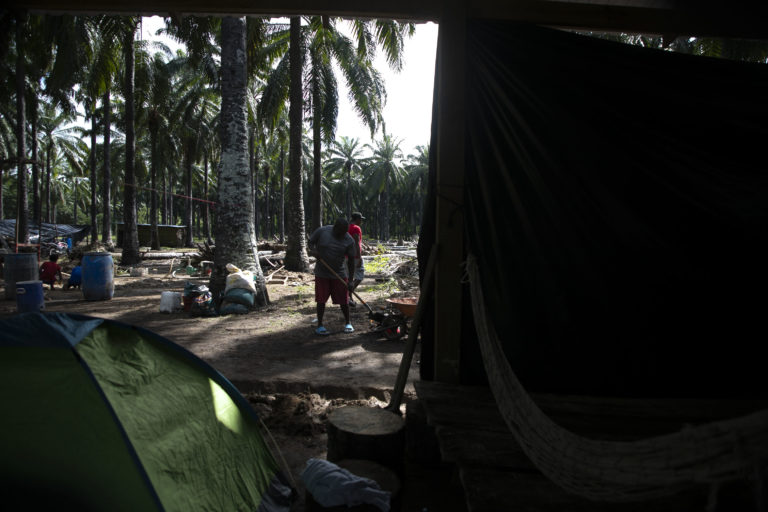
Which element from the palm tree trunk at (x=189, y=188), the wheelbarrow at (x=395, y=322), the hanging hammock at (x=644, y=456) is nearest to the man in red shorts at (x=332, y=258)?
the wheelbarrow at (x=395, y=322)

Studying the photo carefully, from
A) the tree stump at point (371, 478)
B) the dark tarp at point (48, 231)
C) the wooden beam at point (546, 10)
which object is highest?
the wooden beam at point (546, 10)

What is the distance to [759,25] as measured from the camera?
308 cm

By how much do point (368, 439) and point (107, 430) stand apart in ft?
4.73

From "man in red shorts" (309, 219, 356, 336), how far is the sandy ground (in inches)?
27.0

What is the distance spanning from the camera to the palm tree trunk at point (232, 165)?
8266 millimetres

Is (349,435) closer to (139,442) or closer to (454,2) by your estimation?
(139,442)

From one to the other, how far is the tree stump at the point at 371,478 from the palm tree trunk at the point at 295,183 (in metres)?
10.9

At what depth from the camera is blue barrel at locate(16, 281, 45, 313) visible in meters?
7.62

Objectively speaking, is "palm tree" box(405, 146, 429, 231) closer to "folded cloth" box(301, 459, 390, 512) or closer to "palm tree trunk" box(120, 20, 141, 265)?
"palm tree trunk" box(120, 20, 141, 265)

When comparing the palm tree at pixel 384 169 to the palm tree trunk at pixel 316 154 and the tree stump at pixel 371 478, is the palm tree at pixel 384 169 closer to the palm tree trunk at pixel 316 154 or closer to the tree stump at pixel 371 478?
the palm tree trunk at pixel 316 154

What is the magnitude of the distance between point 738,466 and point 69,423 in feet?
8.75

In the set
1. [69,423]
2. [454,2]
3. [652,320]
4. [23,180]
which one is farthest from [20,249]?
[652,320]

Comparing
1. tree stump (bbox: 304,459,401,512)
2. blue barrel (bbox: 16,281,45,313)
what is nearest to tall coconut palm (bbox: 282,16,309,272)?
blue barrel (bbox: 16,281,45,313)

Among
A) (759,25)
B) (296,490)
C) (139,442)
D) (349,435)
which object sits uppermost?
(759,25)
